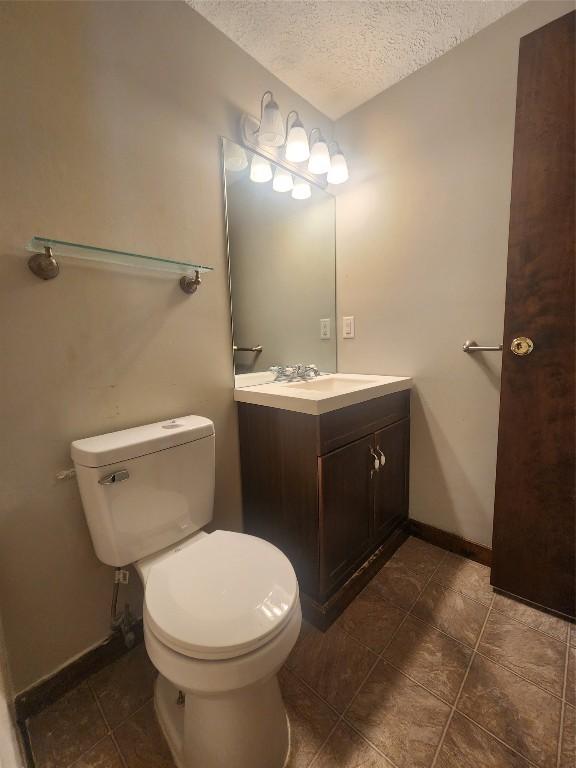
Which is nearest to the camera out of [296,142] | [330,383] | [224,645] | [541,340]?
[224,645]

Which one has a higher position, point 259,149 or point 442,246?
point 259,149

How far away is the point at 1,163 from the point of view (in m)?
0.83

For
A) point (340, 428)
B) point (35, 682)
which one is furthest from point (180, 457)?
point (35, 682)

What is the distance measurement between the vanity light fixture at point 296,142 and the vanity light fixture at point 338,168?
194mm

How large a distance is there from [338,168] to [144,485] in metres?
1.65

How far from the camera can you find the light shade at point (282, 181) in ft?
5.07

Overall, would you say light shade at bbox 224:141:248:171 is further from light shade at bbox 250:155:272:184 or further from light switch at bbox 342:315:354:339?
light switch at bbox 342:315:354:339

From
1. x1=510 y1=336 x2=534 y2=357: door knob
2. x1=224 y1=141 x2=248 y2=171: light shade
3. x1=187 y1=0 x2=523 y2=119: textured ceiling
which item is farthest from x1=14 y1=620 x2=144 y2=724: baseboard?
x1=187 y1=0 x2=523 y2=119: textured ceiling

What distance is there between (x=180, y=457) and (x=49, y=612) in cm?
59

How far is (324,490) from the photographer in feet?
3.73

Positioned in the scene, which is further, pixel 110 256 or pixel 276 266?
pixel 276 266

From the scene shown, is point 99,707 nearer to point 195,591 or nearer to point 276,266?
point 195,591

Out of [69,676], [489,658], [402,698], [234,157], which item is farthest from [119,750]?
[234,157]

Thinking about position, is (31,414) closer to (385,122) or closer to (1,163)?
(1,163)
